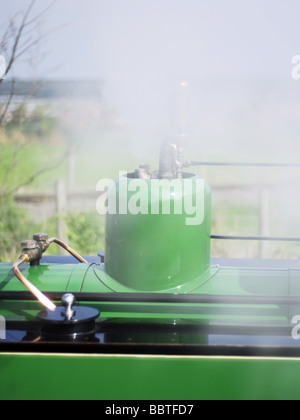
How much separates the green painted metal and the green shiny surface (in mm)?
389

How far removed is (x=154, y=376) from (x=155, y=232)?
552 millimetres

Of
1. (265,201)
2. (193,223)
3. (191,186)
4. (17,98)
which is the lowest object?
(193,223)

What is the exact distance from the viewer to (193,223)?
212cm

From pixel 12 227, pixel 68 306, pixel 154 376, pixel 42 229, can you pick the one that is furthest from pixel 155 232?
pixel 12 227

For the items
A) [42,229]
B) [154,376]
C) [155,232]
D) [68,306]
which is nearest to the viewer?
[154,376]

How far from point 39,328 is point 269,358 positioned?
856mm

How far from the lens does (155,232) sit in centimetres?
207

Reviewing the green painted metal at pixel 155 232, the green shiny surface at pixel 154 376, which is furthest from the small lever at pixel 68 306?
the green painted metal at pixel 155 232

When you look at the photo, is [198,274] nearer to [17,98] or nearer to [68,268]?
[68,268]

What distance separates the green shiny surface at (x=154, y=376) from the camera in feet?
5.84

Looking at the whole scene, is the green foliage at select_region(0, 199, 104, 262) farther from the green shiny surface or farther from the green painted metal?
the green shiny surface

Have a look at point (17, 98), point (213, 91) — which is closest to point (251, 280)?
point (213, 91)

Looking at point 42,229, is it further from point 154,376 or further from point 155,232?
point 154,376

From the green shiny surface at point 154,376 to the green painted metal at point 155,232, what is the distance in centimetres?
39
